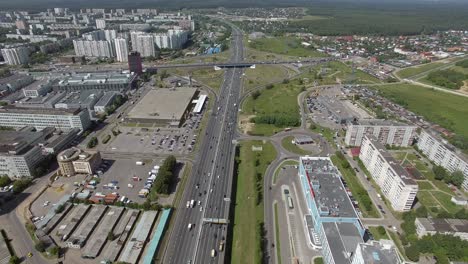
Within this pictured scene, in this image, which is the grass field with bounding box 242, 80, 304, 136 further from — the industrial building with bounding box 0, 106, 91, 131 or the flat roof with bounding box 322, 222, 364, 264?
the industrial building with bounding box 0, 106, 91, 131

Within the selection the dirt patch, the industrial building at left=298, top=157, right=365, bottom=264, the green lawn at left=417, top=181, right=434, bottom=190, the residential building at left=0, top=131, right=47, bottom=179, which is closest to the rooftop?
the green lawn at left=417, top=181, right=434, bottom=190

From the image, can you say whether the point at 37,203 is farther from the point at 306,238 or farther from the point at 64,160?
the point at 306,238

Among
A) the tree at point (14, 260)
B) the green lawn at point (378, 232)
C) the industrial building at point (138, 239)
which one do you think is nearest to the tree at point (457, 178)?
the green lawn at point (378, 232)

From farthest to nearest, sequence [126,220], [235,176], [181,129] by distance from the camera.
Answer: [181,129]
[235,176]
[126,220]

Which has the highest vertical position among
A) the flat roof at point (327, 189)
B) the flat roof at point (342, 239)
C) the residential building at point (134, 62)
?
the residential building at point (134, 62)

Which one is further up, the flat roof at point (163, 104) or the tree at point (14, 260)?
the flat roof at point (163, 104)

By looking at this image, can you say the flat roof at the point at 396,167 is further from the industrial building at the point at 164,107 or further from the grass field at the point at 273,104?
the industrial building at the point at 164,107

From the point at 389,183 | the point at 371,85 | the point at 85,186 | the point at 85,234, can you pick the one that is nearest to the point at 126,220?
the point at 85,234
